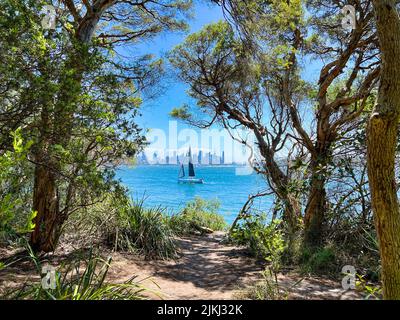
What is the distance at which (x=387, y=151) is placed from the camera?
68.3 inches

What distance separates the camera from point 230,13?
4.61 meters

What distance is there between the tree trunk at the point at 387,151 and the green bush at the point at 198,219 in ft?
20.1

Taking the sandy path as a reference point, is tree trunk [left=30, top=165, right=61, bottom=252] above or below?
above

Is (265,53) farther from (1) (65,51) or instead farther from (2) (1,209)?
(2) (1,209)

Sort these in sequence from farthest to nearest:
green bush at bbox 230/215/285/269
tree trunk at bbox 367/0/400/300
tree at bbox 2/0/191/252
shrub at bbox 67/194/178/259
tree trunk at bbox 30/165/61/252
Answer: shrub at bbox 67/194/178/259 < green bush at bbox 230/215/285/269 < tree trunk at bbox 30/165/61/252 < tree at bbox 2/0/191/252 < tree trunk at bbox 367/0/400/300

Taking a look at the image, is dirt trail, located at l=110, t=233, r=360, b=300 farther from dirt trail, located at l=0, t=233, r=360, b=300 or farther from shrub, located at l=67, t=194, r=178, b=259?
shrub, located at l=67, t=194, r=178, b=259

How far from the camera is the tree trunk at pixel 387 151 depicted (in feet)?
5.62

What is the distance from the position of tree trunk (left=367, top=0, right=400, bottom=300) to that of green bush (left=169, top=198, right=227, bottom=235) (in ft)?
20.1

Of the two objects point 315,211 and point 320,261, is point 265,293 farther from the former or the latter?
point 315,211

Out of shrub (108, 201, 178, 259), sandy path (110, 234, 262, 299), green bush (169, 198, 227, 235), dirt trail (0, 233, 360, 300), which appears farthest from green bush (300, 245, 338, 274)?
green bush (169, 198, 227, 235)

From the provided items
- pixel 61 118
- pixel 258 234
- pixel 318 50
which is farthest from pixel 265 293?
pixel 318 50

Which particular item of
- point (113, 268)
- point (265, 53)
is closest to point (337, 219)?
point (265, 53)

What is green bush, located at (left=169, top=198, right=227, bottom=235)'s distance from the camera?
26.6 ft
